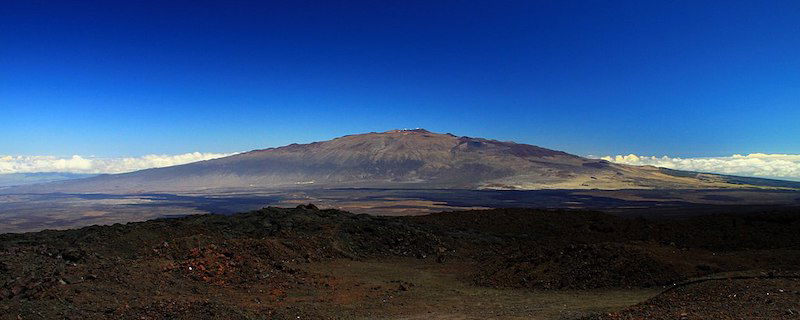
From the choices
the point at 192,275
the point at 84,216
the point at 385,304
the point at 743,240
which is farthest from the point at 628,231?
the point at 84,216

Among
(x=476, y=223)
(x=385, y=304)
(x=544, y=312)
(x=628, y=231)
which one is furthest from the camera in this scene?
(x=476, y=223)

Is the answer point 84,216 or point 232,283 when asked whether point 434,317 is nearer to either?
point 232,283

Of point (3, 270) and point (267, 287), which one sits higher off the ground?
point (3, 270)

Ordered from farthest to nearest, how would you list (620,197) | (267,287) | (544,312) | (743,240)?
(620,197)
(743,240)
(267,287)
(544,312)

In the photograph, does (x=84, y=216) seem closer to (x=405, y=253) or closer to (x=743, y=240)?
(x=405, y=253)

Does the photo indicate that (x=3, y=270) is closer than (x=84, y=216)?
Yes

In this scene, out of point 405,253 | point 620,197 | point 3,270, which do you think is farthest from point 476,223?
point 620,197
